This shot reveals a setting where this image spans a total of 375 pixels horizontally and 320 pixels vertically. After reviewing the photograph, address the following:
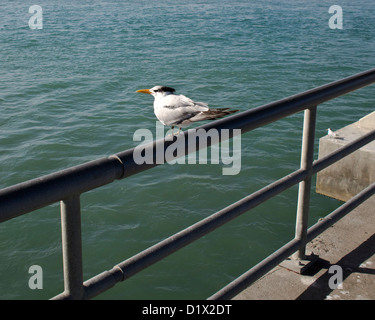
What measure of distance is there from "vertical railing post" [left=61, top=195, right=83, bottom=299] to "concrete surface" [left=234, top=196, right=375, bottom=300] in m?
1.29

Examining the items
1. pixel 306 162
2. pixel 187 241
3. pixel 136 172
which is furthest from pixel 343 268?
pixel 136 172

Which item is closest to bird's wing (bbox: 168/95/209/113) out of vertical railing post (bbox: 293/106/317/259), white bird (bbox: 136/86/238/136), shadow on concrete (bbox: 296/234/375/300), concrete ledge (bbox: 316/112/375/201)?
white bird (bbox: 136/86/238/136)

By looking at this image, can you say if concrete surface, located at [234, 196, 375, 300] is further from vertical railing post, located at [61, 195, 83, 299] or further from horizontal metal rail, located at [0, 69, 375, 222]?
vertical railing post, located at [61, 195, 83, 299]

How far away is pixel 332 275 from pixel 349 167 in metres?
3.46

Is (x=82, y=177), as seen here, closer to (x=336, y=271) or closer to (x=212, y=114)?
(x=212, y=114)

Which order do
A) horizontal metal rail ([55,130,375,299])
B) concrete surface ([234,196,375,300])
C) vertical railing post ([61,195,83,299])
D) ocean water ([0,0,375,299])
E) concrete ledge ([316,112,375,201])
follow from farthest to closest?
1. ocean water ([0,0,375,299])
2. concrete ledge ([316,112,375,201])
3. concrete surface ([234,196,375,300])
4. horizontal metal rail ([55,130,375,299])
5. vertical railing post ([61,195,83,299])

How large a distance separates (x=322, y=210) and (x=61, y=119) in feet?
20.7

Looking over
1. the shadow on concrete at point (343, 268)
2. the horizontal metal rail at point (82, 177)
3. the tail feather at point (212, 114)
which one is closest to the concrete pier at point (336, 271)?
the shadow on concrete at point (343, 268)

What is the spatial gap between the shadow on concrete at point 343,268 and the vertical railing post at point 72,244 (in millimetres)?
1417

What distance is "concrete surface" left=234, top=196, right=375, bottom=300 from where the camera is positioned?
2645mm

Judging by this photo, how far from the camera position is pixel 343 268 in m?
2.89

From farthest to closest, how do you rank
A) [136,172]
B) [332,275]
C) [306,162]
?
[332,275], [306,162], [136,172]

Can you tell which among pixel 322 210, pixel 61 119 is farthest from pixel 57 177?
pixel 61 119

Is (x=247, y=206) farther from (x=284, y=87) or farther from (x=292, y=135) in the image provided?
(x=284, y=87)
